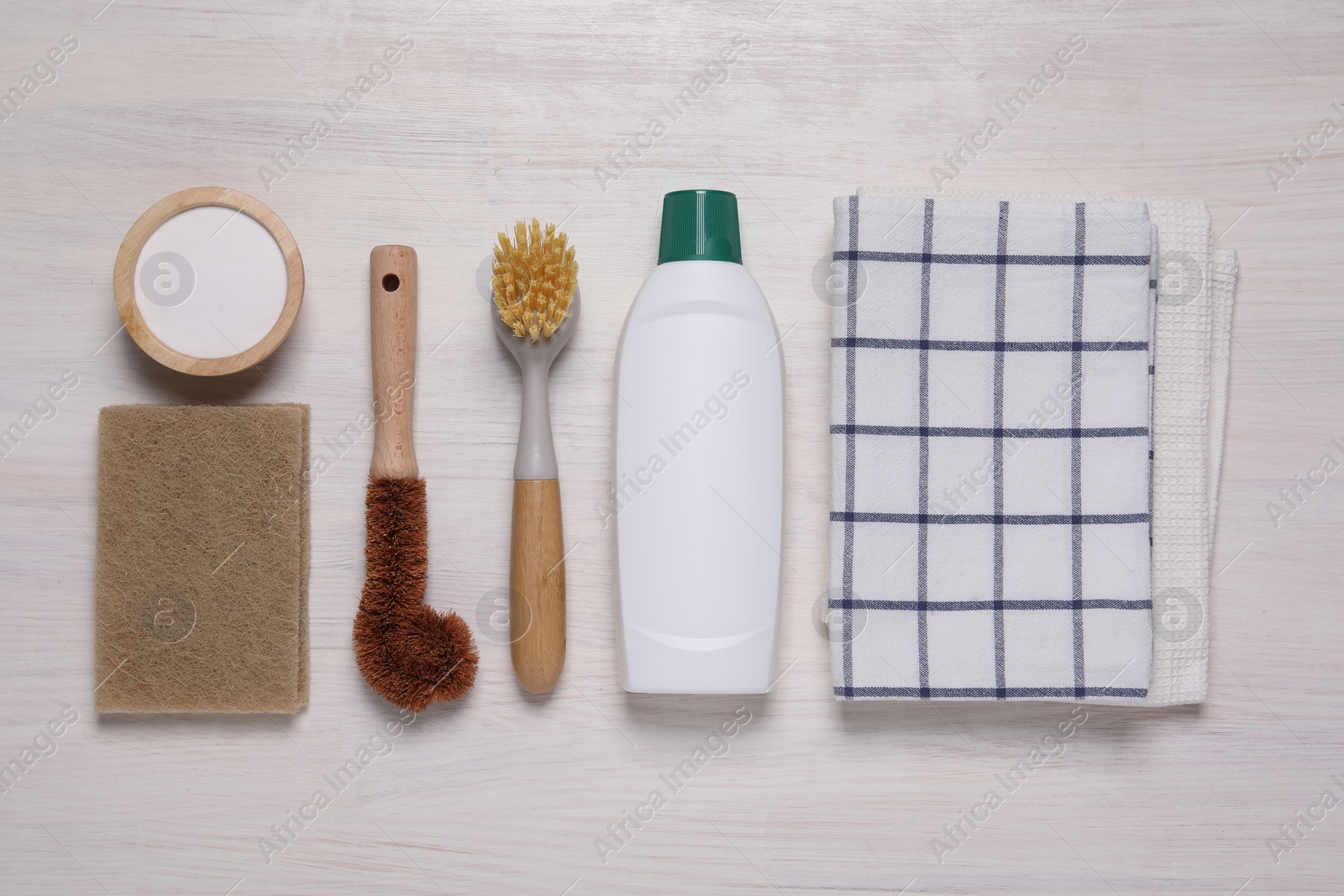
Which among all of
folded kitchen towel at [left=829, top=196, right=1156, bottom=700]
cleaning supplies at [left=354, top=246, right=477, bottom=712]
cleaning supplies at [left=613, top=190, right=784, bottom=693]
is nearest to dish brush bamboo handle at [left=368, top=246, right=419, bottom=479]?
cleaning supplies at [left=354, top=246, right=477, bottom=712]

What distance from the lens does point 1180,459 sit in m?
0.58

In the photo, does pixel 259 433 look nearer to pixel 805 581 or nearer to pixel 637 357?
pixel 637 357

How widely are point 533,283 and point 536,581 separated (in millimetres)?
207

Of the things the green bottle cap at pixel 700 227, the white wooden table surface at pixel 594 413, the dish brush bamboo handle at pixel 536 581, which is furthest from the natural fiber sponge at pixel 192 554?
the green bottle cap at pixel 700 227

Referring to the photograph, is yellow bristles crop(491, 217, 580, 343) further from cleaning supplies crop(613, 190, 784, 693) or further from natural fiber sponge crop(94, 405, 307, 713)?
natural fiber sponge crop(94, 405, 307, 713)

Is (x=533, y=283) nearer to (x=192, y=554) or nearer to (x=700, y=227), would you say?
(x=700, y=227)

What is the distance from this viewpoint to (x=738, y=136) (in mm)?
598

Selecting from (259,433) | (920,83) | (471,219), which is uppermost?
(920,83)

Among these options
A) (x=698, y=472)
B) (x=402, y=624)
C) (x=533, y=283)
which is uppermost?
(x=533, y=283)

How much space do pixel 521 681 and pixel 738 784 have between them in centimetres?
18

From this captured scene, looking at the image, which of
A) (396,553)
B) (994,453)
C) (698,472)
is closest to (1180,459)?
(994,453)

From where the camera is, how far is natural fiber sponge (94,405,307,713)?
565mm

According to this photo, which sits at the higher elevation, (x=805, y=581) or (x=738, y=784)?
(x=805, y=581)

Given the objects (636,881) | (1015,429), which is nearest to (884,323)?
(1015,429)
